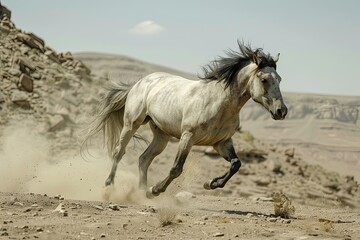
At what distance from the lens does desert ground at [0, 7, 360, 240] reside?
6852 mm

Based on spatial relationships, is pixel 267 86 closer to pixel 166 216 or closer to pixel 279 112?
pixel 279 112

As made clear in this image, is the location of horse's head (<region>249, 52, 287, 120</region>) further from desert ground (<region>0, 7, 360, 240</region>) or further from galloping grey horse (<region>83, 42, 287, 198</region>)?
desert ground (<region>0, 7, 360, 240</region>)

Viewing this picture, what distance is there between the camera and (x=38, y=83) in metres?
21.7

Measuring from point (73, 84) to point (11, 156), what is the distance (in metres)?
7.94

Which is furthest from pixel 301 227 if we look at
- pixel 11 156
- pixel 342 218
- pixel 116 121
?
pixel 11 156

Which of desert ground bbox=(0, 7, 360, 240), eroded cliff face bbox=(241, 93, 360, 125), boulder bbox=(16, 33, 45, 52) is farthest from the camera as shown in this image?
eroded cliff face bbox=(241, 93, 360, 125)

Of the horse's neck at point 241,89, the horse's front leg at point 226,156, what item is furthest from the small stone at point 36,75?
the horse's neck at point 241,89

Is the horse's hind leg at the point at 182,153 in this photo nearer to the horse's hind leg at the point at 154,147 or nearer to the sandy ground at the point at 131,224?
the sandy ground at the point at 131,224

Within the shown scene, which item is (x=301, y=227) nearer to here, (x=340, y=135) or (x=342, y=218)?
(x=342, y=218)

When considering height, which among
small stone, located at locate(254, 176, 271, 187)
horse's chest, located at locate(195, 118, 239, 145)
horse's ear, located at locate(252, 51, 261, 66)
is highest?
horse's ear, located at locate(252, 51, 261, 66)

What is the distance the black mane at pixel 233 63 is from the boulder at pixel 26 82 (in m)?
12.8

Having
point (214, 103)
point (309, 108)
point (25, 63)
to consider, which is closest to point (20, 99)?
point (25, 63)

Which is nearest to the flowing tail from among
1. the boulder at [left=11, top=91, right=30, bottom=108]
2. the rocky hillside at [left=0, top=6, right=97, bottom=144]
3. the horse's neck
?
the horse's neck

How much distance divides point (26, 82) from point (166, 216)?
49.8ft
